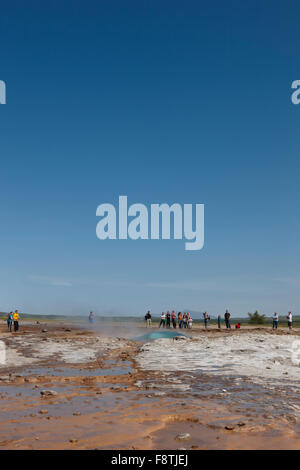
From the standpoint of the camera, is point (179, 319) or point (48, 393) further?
point (179, 319)

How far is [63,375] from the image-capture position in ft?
45.8

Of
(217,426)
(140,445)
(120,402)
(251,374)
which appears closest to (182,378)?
(251,374)

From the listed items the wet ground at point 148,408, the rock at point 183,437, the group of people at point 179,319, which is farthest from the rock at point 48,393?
the group of people at point 179,319

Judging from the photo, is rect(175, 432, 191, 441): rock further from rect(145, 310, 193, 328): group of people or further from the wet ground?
rect(145, 310, 193, 328): group of people

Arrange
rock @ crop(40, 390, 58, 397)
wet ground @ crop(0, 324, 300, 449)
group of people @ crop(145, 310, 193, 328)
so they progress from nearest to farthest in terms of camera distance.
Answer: wet ground @ crop(0, 324, 300, 449)
rock @ crop(40, 390, 58, 397)
group of people @ crop(145, 310, 193, 328)

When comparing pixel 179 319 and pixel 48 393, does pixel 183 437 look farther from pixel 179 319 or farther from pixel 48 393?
pixel 179 319

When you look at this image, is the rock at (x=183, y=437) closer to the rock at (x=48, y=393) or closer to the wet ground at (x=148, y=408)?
the wet ground at (x=148, y=408)

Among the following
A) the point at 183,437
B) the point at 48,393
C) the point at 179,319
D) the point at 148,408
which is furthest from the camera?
the point at 179,319

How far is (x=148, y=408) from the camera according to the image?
8.95m

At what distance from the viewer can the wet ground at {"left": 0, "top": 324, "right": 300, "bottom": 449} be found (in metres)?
6.68

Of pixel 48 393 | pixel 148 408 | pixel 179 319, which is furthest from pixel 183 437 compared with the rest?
pixel 179 319

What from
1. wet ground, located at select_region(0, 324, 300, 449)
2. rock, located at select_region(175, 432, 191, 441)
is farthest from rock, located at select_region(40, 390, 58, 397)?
rock, located at select_region(175, 432, 191, 441)

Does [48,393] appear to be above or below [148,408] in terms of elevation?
below

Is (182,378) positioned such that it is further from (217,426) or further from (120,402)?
(217,426)
